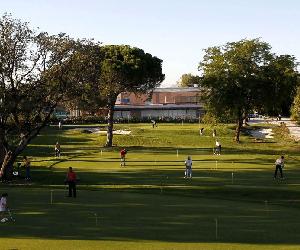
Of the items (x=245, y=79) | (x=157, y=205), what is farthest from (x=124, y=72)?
(x=157, y=205)

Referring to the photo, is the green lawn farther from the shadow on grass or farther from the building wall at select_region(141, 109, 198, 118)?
the building wall at select_region(141, 109, 198, 118)

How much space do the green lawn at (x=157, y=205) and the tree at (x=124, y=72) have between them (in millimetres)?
13923

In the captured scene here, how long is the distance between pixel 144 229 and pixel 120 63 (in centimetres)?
5554

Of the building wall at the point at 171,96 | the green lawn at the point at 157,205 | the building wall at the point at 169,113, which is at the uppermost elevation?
the building wall at the point at 171,96

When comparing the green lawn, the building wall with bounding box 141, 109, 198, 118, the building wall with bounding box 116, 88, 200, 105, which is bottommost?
the green lawn

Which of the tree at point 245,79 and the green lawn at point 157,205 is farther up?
the tree at point 245,79

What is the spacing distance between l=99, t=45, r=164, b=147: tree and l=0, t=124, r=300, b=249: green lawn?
13.9m

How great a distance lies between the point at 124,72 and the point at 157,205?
49368mm

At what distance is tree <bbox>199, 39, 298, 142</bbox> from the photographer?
8069 centimetres

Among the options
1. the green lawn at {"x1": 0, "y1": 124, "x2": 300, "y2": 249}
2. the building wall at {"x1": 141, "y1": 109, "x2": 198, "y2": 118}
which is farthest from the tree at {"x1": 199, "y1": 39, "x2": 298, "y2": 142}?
the building wall at {"x1": 141, "y1": 109, "x2": 198, "y2": 118}

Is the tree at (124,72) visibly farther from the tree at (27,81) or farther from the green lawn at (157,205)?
the tree at (27,81)

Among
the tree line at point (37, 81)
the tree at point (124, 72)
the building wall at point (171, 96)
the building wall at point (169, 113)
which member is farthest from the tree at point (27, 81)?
the building wall at point (171, 96)

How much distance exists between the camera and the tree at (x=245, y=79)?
8069cm

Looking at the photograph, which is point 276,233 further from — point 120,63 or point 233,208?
point 120,63
